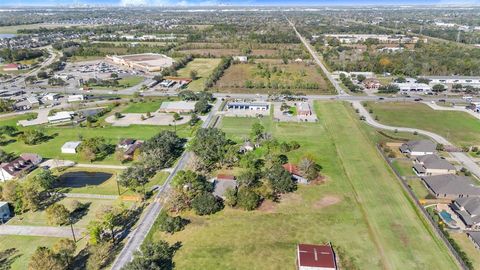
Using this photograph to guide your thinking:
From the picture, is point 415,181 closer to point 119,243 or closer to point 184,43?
point 119,243

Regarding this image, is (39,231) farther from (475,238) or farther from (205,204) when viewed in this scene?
(475,238)

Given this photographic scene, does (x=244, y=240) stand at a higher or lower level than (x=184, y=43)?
lower

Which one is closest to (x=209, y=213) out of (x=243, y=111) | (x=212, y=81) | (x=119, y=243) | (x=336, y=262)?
(x=119, y=243)

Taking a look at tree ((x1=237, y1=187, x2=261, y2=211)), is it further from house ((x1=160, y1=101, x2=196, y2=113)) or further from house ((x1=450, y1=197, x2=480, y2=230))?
house ((x1=160, y1=101, x2=196, y2=113))

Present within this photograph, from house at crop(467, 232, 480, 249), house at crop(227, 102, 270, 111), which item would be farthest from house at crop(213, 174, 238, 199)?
house at crop(227, 102, 270, 111)

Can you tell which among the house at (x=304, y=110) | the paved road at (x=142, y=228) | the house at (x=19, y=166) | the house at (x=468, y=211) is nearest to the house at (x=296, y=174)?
the paved road at (x=142, y=228)

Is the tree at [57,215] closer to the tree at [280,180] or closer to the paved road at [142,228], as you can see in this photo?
the paved road at [142,228]

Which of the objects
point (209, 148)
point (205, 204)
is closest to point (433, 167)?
point (209, 148)
